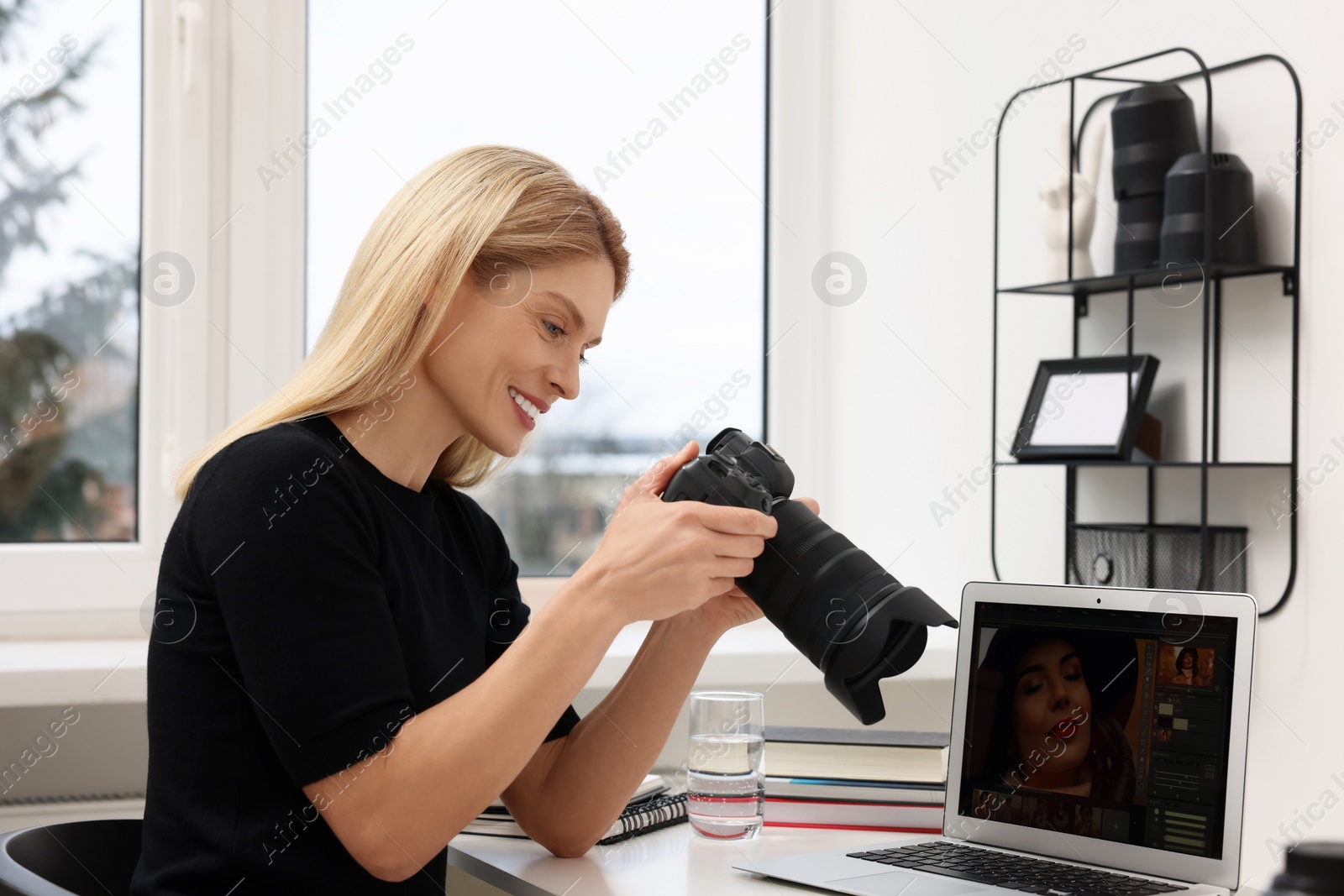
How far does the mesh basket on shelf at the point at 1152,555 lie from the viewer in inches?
56.5

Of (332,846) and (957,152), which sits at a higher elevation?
(957,152)

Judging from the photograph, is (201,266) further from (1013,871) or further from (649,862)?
(1013,871)

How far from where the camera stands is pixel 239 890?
946 mm

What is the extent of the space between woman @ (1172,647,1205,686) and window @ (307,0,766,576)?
1171 mm

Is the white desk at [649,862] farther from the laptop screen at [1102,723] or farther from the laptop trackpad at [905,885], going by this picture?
the laptop screen at [1102,723]

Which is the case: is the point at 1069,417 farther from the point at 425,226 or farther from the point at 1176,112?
the point at 425,226

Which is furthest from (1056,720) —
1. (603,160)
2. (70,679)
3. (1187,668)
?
(603,160)

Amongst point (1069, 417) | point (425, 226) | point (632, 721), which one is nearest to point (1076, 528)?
point (1069, 417)

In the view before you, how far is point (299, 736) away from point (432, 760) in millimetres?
100

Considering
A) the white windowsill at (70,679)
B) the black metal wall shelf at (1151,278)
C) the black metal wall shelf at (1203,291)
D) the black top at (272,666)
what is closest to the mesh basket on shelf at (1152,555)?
the black metal wall shelf at (1203,291)

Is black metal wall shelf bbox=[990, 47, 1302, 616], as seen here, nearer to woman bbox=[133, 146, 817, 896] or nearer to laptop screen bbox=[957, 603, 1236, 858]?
laptop screen bbox=[957, 603, 1236, 858]

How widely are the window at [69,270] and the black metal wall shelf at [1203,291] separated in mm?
1320

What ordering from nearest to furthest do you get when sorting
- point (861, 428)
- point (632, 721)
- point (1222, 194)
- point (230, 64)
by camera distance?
point (632, 721) → point (1222, 194) → point (230, 64) → point (861, 428)

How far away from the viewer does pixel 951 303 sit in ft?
6.41
